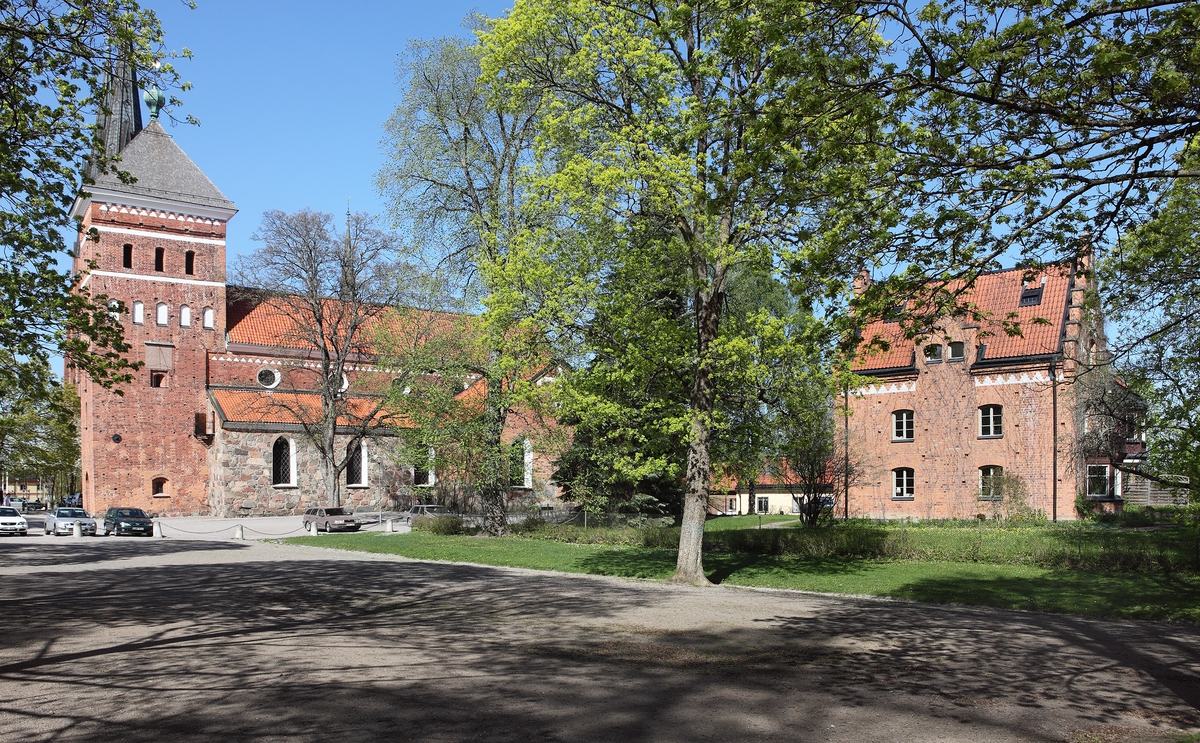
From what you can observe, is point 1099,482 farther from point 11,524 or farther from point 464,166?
point 11,524

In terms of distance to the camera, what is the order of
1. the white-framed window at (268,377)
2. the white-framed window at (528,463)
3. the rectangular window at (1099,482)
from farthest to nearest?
the white-framed window at (268,377), the rectangular window at (1099,482), the white-framed window at (528,463)

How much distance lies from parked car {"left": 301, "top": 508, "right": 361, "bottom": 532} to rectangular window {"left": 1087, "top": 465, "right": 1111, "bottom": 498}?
31.7m

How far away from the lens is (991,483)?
36375 mm

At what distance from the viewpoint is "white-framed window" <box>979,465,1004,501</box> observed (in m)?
36.2

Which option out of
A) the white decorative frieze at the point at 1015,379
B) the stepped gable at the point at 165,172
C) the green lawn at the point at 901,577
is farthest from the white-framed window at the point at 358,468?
the white decorative frieze at the point at 1015,379

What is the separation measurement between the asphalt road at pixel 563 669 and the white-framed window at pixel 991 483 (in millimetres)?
22941

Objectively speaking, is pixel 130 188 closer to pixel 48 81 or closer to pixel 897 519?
pixel 48 81

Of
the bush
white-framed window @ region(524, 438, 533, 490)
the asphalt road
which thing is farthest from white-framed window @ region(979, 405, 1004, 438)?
the asphalt road

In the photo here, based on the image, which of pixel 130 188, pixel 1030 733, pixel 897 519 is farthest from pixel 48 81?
pixel 130 188

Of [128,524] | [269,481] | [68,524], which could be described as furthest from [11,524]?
[269,481]

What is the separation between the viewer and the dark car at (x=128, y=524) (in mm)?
37344

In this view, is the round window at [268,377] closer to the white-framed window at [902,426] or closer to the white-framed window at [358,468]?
the white-framed window at [358,468]

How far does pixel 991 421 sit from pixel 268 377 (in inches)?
1510

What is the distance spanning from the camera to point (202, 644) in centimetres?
1044
